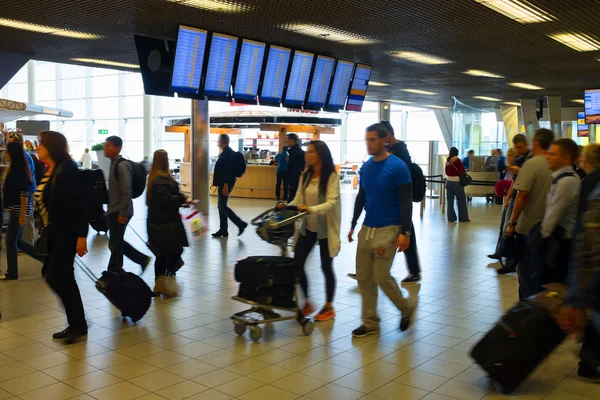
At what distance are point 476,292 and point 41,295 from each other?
15.0ft

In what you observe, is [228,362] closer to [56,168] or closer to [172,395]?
[172,395]

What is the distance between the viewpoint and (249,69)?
9781 millimetres

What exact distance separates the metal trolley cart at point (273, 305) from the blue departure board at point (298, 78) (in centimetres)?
578

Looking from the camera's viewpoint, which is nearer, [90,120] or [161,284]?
[161,284]

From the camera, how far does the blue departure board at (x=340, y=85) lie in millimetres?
11227

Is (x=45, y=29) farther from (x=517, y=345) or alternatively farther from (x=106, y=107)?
(x=106, y=107)

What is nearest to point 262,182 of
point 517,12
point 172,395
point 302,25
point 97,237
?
point 97,237

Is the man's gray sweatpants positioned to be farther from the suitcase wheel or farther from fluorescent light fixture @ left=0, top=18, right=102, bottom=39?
fluorescent light fixture @ left=0, top=18, right=102, bottom=39

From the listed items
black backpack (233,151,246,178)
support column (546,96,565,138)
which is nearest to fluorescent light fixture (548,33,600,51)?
black backpack (233,151,246,178)

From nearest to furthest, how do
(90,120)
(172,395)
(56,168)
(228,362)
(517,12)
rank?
(172,395)
(228,362)
(56,168)
(517,12)
(90,120)

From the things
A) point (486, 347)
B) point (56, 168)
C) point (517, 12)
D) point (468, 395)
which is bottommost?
point (468, 395)

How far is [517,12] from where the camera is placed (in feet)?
25.6

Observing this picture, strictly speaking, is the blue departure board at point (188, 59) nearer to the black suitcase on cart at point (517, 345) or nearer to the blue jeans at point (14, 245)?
the blue jeans at point (14, 245)

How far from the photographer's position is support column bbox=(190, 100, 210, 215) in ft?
41.3
